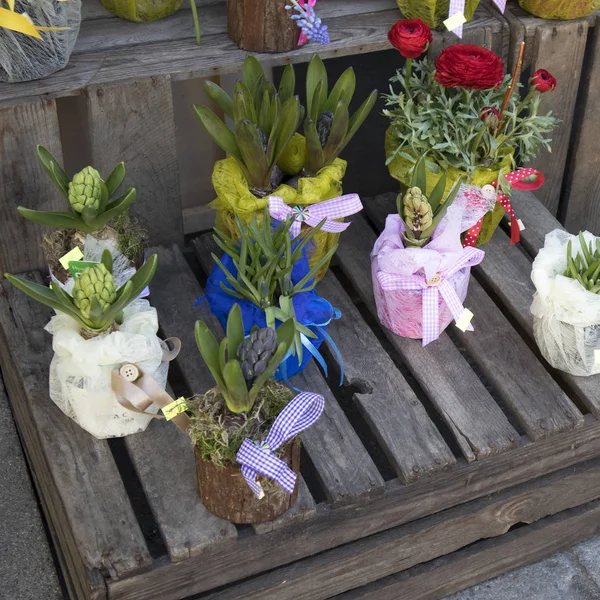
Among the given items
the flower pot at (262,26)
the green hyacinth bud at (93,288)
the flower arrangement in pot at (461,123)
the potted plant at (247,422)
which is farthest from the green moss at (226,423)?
the flower pot at (262,26)

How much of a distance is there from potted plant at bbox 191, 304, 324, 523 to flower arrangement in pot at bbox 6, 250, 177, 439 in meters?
0.15

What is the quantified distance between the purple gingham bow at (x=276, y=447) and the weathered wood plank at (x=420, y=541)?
0.28 metres

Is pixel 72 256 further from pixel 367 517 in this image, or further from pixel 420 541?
pixel 420 541

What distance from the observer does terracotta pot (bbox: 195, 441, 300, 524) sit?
4.83ft

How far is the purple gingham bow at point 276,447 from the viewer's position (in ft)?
4.63

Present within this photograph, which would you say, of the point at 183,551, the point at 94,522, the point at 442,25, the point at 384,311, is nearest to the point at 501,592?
the point at 384,311

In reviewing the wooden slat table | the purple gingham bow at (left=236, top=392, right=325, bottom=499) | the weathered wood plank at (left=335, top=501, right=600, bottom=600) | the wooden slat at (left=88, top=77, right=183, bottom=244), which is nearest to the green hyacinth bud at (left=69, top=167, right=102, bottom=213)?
the wooden slat at (left=88, top=77, right=183, bottom=244)

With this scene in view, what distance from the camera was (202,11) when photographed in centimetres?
209

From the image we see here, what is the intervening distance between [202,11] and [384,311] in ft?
2.73

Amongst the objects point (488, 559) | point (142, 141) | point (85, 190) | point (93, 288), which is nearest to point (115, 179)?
point (85, 190)

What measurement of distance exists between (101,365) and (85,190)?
13.6 inches

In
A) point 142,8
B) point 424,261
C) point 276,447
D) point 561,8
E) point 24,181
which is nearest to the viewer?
point 276,447

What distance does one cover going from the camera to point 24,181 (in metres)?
1.88

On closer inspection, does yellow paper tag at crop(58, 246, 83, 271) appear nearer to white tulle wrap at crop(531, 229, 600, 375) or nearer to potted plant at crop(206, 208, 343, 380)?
potted plant at crop(206, 208, 343, 380)
